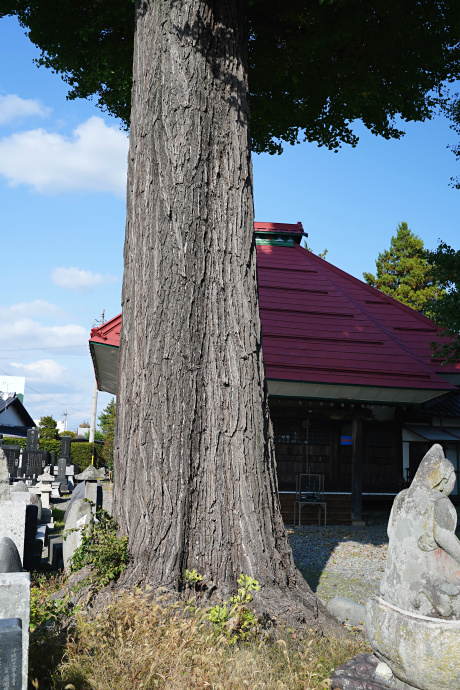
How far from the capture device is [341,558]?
1059 cm

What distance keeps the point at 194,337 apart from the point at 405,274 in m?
33.3

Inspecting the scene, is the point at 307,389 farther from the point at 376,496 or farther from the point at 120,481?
the point at 120,481

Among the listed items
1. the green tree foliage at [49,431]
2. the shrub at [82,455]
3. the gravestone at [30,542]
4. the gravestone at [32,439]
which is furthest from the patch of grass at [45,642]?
the green tree foliage at [49,431]

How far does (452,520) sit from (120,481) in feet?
10.4

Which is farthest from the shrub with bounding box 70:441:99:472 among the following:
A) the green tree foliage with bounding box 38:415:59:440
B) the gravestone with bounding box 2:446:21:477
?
the gravestone with bounding box 2:446:21:477

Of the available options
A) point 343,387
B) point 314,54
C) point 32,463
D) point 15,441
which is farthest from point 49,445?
point 314,54

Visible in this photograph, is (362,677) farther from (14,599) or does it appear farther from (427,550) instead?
(14,599)

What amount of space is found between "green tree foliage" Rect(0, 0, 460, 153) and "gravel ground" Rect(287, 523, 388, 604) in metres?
7.69

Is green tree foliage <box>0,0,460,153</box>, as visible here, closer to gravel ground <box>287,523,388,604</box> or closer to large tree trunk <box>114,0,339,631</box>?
large tree trunk <box>114,0,339,631</box>

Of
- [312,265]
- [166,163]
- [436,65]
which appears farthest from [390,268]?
[166,163]

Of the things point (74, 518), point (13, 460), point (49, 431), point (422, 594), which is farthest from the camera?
point (49, 431)

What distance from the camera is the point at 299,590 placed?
5.71 m

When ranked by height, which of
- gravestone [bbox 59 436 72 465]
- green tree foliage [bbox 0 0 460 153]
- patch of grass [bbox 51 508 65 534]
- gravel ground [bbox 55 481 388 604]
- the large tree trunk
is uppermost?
green tree foliage [bbox 0 0 460 153]

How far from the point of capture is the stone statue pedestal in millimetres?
3684
